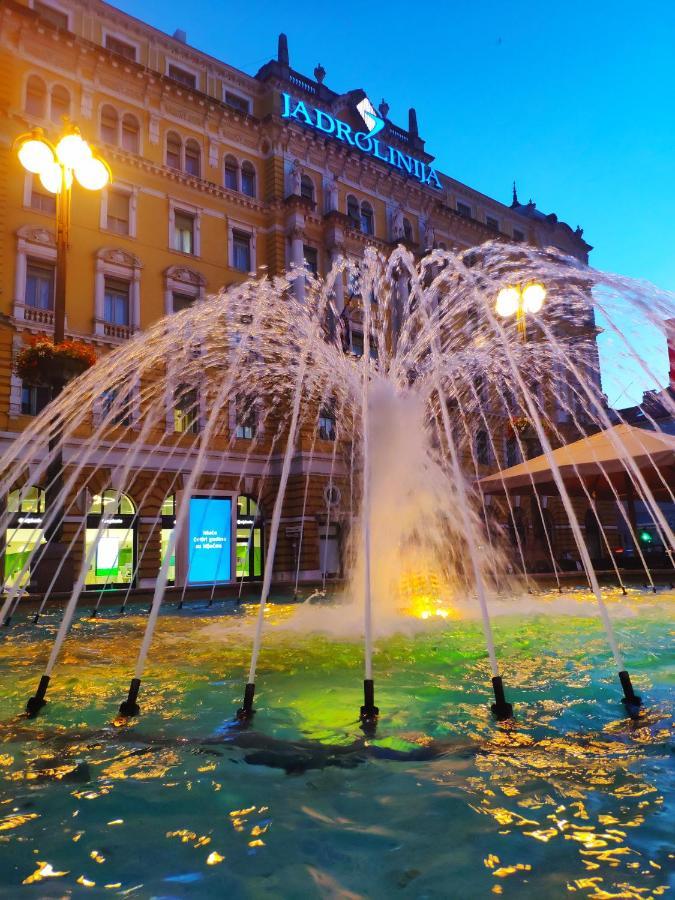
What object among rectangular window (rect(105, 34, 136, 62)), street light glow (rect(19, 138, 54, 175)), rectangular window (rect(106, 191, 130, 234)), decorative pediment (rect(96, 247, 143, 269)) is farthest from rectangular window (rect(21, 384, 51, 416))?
rectangular window (rect(105, 34, 136, 62))

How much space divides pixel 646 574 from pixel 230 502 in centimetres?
1534

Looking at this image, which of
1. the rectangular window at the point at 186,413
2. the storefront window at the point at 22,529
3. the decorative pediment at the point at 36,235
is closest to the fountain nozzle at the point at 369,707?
the storefront window at the point at 22,529

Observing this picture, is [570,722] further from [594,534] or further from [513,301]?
[594,534]

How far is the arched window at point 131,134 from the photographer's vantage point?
79.1 ft

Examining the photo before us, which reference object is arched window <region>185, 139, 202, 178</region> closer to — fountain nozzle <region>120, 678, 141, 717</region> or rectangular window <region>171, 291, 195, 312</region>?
rectangular window <region>171, 291, 195, 312</region>

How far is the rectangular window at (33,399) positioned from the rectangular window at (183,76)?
49.5 ft

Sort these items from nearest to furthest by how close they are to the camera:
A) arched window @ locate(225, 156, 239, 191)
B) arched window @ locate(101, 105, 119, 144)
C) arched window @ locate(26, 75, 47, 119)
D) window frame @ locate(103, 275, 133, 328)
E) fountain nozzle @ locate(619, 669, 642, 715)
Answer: fountain nozzle @ locate(619, 669, 642, 715)
arched window @ locate(26, 75, 47, 119)
window frame @ locate(103, 275, 133, 328)
arched window @ locate(101, 105, 119, 144)
arched window @ locate(225, 156, 239, 191)

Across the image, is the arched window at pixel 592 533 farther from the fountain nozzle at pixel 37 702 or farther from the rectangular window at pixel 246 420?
the fountain nozzle at pixel 37 702

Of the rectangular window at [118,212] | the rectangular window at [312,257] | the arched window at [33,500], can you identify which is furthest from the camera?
the rectangular window at [312,257]

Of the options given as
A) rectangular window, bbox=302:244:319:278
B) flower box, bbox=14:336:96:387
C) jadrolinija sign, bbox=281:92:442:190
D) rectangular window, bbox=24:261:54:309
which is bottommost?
flower box, bbox=14:336:96:387

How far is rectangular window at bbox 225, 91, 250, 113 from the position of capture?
27.6 m

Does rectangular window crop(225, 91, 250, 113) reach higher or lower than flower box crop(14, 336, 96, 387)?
higher

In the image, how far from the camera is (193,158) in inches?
1030

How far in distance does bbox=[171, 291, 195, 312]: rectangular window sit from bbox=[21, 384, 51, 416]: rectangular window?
6.52 meters
